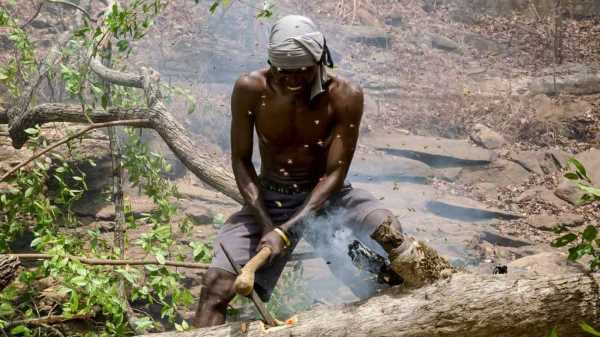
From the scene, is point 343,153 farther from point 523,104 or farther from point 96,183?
point 523,104

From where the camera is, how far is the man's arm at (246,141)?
3.15m

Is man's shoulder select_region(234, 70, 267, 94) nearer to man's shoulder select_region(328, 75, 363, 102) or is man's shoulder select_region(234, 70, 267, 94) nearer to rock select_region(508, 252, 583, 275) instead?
man's shoulder select_region(328, 75, 363, 102)

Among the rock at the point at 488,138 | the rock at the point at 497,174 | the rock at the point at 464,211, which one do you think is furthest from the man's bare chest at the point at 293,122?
the rock at the point at 488,138

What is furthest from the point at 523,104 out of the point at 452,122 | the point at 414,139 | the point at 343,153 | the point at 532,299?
the point at 532,299

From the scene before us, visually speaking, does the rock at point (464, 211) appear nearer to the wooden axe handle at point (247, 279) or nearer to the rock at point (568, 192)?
the rock at point (568, 192)

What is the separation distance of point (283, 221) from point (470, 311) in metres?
1.23

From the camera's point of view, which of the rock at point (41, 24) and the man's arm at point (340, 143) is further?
the rock at point (41, 24)

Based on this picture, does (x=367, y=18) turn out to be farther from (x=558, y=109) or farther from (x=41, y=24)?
(x=41, y=24)

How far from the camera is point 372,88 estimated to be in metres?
9.87

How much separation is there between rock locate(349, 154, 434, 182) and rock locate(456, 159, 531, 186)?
0.44m

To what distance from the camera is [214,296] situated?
2.86 metres

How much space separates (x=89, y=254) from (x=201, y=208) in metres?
1.90

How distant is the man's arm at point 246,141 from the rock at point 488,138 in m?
5.84

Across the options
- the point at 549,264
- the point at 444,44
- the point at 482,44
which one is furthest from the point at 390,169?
the point at 482,44
